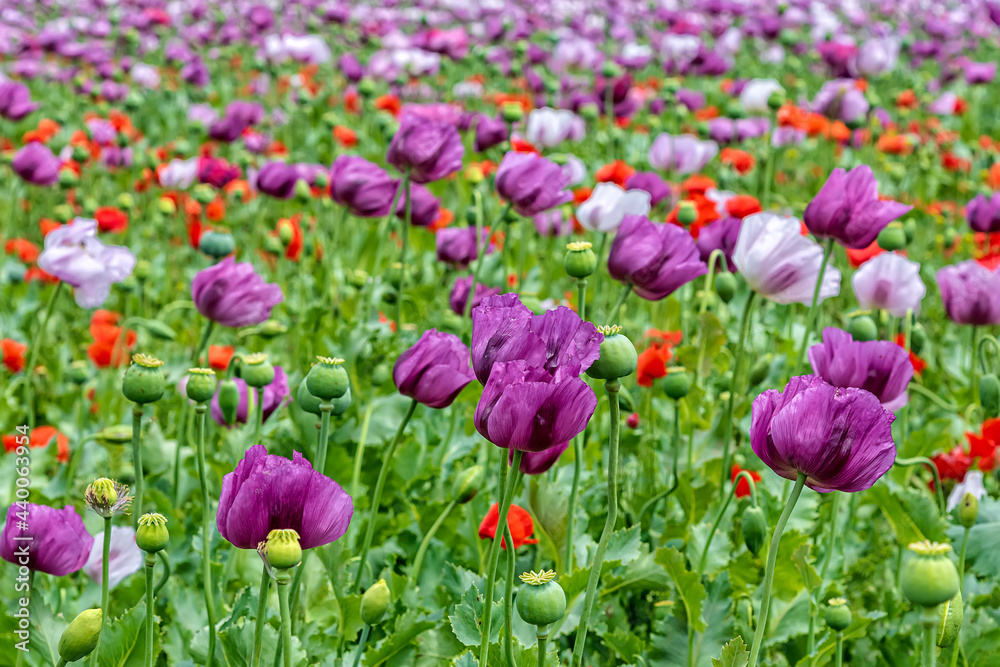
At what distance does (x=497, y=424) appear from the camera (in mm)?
802

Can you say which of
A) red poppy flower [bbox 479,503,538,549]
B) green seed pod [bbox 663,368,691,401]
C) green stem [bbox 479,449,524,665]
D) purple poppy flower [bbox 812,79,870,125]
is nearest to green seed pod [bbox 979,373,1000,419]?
green seed pod [bbox 663,368,691,401]

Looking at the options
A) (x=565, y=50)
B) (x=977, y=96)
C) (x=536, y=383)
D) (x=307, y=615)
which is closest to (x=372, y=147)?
(x=565, y=50)

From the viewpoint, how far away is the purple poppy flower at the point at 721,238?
1.83 meters

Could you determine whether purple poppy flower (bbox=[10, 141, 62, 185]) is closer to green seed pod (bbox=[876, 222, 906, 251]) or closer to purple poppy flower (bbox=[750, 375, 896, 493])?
green seed pod (bbox=[876, 222, 906, 251])

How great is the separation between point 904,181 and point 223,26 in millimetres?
4038

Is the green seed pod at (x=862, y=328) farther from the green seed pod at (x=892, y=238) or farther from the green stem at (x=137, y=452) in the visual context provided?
the green stem at (x=137, y=452)

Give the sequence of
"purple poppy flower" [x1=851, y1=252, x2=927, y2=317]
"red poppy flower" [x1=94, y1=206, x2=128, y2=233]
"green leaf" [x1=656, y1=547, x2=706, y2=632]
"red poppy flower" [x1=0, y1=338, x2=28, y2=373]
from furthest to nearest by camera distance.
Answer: "red poppy flower" [x1=94, y1=206, x2=128, y2=233] < "red poppy flower" [x1=0, y1=338, x2=28, y2=373] < "purple poppy flower" [x1=851, y1=252, x2=927, y2=317] < "green leaf" [x1=656, y1=547, x2=706, y2=632]

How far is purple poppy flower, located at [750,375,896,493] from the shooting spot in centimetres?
81

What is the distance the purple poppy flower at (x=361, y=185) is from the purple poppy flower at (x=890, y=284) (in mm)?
909

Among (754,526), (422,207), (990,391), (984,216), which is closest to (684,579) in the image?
(754,526)

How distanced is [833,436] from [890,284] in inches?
44.3

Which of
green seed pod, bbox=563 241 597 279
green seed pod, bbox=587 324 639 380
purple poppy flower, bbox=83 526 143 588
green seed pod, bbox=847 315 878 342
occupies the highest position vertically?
green seed pod, bbox=587 324 639 380

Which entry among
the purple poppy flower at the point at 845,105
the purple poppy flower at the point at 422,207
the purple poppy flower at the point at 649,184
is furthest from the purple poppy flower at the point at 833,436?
the purple poppy flower at the point at 845,105

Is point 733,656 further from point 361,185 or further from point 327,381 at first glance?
point 361,185
